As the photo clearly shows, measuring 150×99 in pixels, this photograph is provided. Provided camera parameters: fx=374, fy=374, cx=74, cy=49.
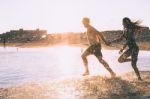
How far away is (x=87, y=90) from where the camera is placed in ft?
39.0

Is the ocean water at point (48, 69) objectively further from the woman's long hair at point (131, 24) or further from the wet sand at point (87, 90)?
the woman's long hair at point (131, 24)

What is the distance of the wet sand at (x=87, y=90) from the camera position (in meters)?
11.0

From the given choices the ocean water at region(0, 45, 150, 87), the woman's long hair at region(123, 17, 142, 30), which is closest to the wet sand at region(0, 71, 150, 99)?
the woman's long hair at region(123, 17, 142, 30)

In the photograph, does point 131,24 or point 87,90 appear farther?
point 131,24

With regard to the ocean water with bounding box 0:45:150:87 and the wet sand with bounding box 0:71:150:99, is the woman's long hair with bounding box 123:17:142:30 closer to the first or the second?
the wet sand with bounding box 0:71:150:99

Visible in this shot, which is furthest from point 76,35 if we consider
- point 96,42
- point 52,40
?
point 96,42

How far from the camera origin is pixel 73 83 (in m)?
13.4

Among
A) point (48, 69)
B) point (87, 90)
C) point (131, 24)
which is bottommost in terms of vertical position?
point (48, 69)

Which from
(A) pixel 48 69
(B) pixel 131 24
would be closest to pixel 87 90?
(B) pixel 131 24

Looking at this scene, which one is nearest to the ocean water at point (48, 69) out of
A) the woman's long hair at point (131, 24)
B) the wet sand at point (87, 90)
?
the wet sand at point (87, 90)

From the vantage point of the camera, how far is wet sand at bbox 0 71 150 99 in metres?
11.0

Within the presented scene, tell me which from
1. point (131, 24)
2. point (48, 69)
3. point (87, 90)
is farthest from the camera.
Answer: point (48, 69)

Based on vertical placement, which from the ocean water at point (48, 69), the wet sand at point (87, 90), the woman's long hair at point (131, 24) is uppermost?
the woman's long hair at point (131, 24)

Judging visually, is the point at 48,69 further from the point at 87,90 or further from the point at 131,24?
the point at 87,90
